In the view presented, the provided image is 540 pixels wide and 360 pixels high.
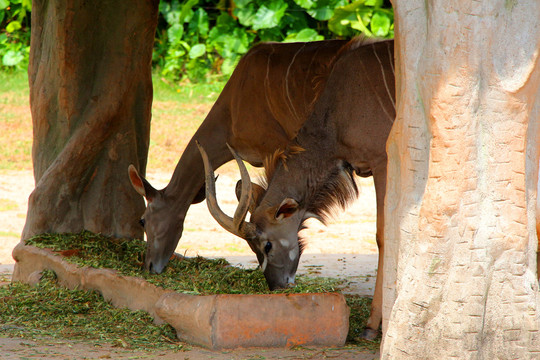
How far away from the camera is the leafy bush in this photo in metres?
14.2

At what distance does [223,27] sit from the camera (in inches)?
581

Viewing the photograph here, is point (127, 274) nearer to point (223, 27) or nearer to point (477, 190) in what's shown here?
point (477, 190)

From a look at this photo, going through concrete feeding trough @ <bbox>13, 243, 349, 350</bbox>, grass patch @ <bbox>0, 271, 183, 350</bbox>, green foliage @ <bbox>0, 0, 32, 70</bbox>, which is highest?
green foliage @ <bbox>0, 0, 32, 70</bbox>

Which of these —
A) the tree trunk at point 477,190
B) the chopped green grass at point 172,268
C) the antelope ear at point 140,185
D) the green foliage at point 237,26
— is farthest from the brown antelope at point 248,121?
the green foliage at point 237,26

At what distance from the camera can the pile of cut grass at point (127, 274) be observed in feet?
15.2

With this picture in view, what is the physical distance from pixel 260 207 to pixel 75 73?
2131mm

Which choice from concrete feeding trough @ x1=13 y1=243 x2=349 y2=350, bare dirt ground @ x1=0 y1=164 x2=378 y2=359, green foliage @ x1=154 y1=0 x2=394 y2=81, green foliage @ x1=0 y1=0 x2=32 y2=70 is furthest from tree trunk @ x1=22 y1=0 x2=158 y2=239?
green foliage @ x1=0 y1=0 x2=32 y2=70

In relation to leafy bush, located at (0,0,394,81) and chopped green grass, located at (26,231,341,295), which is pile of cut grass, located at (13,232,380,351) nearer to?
chopped green grass, located at (26,231,341,295)

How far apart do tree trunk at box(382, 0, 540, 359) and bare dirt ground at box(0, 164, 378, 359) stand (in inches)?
44.7

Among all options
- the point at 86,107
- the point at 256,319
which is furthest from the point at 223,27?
the point at 256,319

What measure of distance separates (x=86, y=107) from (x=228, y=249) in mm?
2470

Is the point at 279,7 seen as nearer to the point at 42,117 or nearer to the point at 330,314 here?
the point at 42,117

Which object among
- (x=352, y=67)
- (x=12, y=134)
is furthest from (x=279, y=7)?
(x=352, y=67)

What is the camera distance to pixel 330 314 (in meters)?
4.36
